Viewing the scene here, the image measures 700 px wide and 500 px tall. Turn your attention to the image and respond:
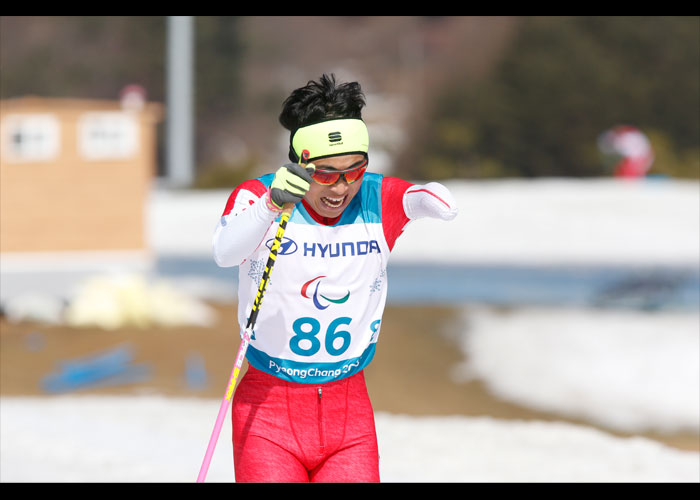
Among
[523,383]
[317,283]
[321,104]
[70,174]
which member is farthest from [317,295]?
[70,174]

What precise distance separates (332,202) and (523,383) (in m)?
7.77

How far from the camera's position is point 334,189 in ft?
10.2

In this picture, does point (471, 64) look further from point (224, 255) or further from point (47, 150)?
point (224, 255)

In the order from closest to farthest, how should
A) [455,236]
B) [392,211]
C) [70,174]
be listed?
[392,211]
[70,174]
[455,236]

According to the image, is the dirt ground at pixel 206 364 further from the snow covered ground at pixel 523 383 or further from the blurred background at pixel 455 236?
the snow covered ground at pixel 523 383

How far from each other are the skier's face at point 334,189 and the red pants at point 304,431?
60 centimetres

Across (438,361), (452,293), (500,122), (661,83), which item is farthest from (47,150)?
(661,83)

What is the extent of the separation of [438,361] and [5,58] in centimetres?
3331

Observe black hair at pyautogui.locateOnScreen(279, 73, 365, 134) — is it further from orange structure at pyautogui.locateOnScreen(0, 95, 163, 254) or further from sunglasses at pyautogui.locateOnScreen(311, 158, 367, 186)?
orange structure at pyautogui.locateOnScreen(0, 95, 163, 254)

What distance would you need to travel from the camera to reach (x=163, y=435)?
6.76 meters

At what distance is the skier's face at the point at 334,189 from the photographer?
122 inches

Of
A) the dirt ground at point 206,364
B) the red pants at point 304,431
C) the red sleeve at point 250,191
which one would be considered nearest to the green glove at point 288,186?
the red sleeve at point 250,191

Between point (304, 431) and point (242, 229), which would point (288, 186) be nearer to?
point (242, 229)

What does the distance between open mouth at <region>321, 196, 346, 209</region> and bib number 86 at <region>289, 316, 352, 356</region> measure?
1.20 ft
